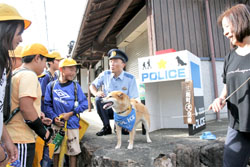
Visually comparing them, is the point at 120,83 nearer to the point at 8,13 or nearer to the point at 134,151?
the point at 134,151

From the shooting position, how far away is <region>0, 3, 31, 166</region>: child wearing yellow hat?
1.15 meters

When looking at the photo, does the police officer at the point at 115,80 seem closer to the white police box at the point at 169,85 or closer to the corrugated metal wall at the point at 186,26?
the white police box at the point at 169,85

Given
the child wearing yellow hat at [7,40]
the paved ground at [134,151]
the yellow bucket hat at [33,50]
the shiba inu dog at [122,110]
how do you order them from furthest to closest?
the shiba inu dog at [122,110] → the paved ground at [134,151] → the yellow bucket hat at [33,50] → the child wearing yellow hat at [7,40]

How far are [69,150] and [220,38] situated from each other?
5.53 meters

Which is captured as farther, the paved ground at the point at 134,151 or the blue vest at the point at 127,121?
the blue vest at the point at 127,121

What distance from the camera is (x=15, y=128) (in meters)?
1.64

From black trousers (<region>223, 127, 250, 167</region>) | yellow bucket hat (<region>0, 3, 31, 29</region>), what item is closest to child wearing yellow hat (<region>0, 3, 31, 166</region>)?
yellow bucket hat (<region>0, 3, 31, 29</region>)

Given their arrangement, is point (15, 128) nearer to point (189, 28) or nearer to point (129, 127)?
point (129, 127)

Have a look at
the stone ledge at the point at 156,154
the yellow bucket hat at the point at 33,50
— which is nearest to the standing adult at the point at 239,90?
the stone ledge at the point at 156,154

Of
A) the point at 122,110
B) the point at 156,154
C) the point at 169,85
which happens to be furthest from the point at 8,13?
the point at 169,85

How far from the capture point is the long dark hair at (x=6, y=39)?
1.16 metres

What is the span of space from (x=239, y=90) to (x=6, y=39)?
1.86m

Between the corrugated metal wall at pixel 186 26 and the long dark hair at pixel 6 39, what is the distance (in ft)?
14.1

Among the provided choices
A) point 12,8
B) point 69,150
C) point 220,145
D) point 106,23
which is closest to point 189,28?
point 106,23
